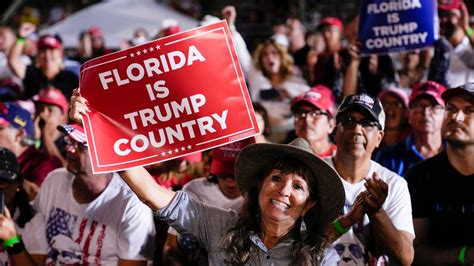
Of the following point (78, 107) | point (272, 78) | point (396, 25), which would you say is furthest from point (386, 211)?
point (272, 78)

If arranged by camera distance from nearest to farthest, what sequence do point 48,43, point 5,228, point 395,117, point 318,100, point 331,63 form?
point 5,228 → point 318,100 → point 395,117 → point 331,63 → point 48,43

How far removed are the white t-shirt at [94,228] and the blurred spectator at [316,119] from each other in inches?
50.4

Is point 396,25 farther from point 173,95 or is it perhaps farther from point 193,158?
point 173,95

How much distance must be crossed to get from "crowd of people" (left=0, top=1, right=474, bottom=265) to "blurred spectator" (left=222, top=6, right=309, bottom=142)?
0.05 feet

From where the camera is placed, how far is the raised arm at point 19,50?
28.1 feet

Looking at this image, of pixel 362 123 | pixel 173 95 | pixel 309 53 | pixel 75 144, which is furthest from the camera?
pixel 309 53

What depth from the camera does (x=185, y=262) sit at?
187 inches

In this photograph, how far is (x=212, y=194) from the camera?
16.3 ft

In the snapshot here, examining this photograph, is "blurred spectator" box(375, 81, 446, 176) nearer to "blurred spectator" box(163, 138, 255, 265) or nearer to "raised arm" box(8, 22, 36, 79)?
"blurred spectator" box(163, 138, 255, 265)

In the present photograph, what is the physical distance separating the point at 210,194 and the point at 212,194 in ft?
0.04

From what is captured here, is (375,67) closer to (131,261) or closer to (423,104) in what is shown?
(423,104)

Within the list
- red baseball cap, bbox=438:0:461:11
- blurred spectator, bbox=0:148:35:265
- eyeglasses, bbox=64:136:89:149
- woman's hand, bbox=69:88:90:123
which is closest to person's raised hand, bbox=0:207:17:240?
blurred spectator, bbox=0:148:35:265

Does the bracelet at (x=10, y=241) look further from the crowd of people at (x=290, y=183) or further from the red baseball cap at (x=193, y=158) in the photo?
the red baseball cap at (x=193, y=158)

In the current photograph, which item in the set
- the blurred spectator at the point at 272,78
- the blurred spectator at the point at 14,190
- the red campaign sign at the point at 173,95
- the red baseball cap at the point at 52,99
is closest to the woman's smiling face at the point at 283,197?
the red campaign sign at the point at 173,95
